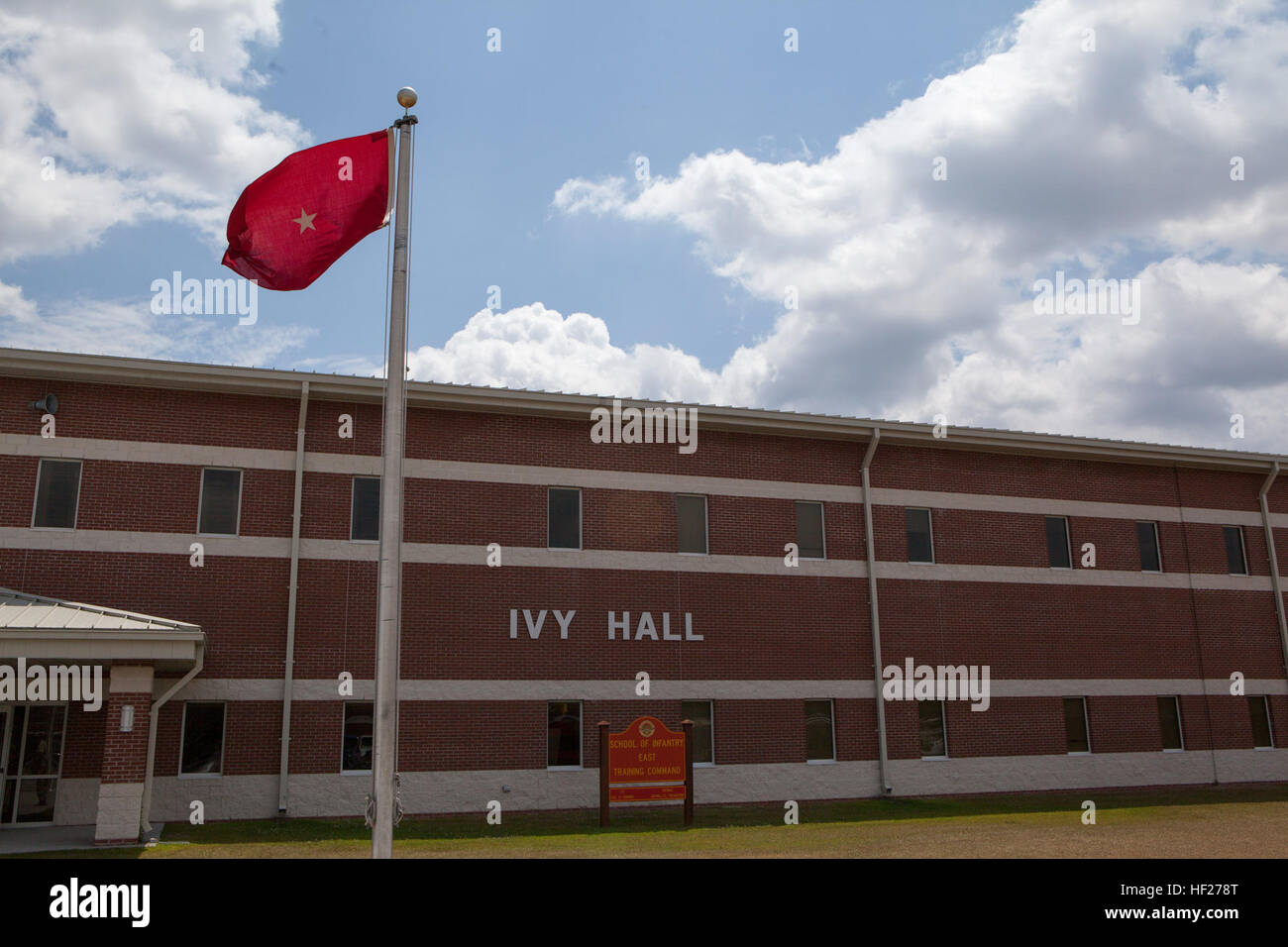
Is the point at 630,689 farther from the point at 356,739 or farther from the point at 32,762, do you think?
the point at 32,762

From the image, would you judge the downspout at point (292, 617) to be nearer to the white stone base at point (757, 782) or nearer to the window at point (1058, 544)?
the white stone base at point (757, 782)

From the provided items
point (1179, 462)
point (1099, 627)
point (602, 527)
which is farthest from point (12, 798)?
point (1179, 462)

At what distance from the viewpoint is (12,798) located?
1761 cm

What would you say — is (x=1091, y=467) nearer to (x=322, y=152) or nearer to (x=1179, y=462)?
(x=1179, y=462)

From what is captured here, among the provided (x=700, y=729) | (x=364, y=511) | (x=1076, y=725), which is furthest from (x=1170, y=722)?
(x=364, y=511)

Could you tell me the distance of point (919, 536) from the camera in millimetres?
24641

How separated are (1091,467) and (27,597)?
24.4 m

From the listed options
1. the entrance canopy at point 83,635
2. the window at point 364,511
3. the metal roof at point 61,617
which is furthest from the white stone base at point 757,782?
the window at point 364,511

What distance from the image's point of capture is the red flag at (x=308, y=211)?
434 inches

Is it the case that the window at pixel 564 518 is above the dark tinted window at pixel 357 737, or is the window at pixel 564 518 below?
above

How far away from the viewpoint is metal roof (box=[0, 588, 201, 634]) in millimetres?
15648

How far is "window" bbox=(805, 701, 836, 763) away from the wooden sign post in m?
4.60

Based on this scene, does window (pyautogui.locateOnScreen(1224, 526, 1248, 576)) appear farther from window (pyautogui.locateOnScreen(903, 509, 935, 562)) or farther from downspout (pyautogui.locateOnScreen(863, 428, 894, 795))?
downspout (pyautogui.locateOnScreen(863, 428, 894, 795))

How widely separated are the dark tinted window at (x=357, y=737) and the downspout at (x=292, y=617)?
1042 millimetres
